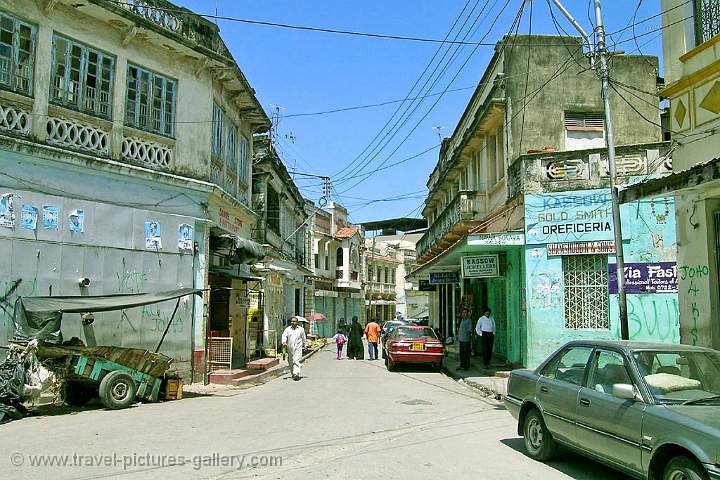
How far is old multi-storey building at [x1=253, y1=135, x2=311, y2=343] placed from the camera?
81.6ft

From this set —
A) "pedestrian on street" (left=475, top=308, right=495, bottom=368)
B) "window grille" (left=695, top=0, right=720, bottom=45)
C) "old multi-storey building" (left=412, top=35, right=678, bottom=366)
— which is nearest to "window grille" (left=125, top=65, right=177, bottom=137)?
"old multi-storey building" (left=412, top=35, right=678, bottom=366)

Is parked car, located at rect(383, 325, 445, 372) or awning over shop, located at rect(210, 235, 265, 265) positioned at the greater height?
→ awning over shop, located at rect(210, 235, 265, 265)

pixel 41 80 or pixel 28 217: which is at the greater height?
pixel 41 80

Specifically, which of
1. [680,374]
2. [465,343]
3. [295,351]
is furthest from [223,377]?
[680,374]

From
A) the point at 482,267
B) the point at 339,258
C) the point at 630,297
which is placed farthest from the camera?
the point at 339,258

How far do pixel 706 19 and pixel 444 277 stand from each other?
18.6m

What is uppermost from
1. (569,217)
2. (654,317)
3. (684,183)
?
(569,217)

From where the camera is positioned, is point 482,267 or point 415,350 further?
point 415,350

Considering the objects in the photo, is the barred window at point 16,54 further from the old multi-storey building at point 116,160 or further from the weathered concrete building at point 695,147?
the weathered concrete building at point 695,147

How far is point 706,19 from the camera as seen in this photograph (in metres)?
10.2

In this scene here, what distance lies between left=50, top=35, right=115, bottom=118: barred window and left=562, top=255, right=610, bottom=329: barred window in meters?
11.8

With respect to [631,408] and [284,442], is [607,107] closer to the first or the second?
[631,408]

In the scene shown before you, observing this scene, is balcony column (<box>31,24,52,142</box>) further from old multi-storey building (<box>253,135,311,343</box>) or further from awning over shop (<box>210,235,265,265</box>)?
old multi-storey building (<box>253,135,311,343</box>)

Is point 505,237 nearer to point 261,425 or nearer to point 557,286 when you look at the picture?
point 557,286
